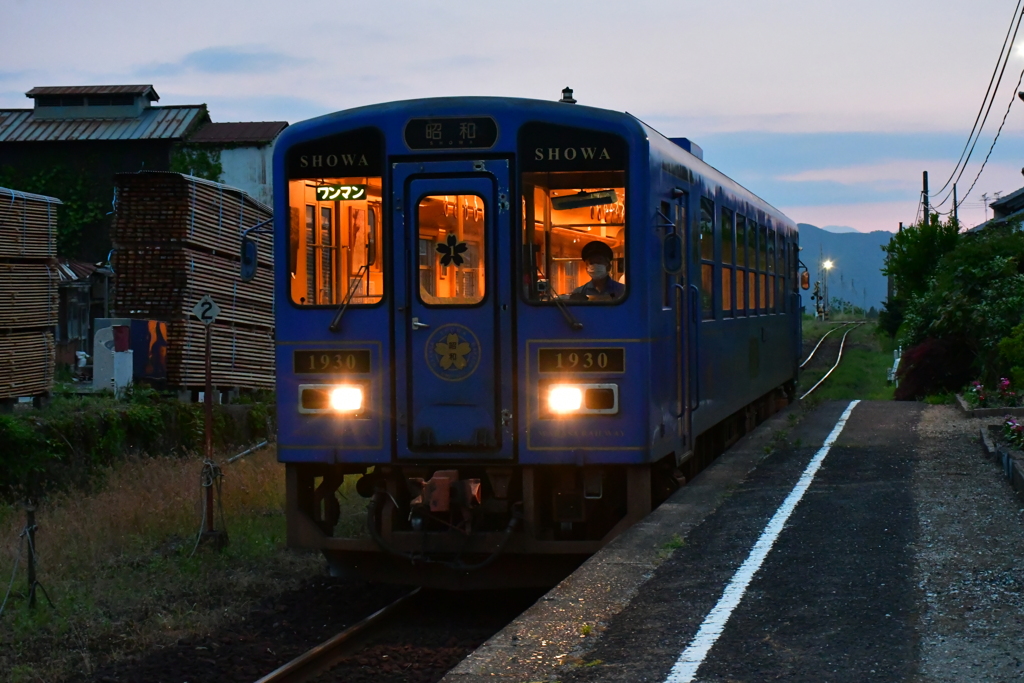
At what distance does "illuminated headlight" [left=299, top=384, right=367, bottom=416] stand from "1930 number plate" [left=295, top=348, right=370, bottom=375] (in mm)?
91

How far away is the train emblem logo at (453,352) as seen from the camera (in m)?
8.05

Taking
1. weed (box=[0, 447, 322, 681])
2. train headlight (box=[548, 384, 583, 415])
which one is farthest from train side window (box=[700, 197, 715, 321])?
weed (box=[0, 447, 322, 681])

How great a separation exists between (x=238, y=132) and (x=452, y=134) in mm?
27142

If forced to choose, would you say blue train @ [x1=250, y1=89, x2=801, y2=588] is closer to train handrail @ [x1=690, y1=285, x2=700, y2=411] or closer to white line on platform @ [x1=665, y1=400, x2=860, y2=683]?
white line on platform @ [x1=665, y1=400, x2=860, y2=683]

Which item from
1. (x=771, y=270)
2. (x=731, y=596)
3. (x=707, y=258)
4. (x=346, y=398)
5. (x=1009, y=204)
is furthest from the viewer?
(x=1009, y=204)

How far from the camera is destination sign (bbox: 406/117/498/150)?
809 cm

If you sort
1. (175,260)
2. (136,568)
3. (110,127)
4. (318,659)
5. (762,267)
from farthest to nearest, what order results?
(110,127), (175,260), (762,267), (136,568), (318,659)

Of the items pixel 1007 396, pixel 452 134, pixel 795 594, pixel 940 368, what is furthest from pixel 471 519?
pixel 940 368

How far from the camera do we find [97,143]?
34156 millimetres

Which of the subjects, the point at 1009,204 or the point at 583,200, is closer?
the point at 583,200

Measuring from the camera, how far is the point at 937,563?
287 inches

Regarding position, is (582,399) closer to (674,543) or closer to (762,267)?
(674,543)

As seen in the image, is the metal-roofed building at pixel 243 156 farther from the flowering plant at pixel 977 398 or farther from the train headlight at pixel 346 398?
the train headlight at pixel 346 398

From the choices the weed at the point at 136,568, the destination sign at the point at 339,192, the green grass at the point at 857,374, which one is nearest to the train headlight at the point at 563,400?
the destination sign at the point at 339,192
